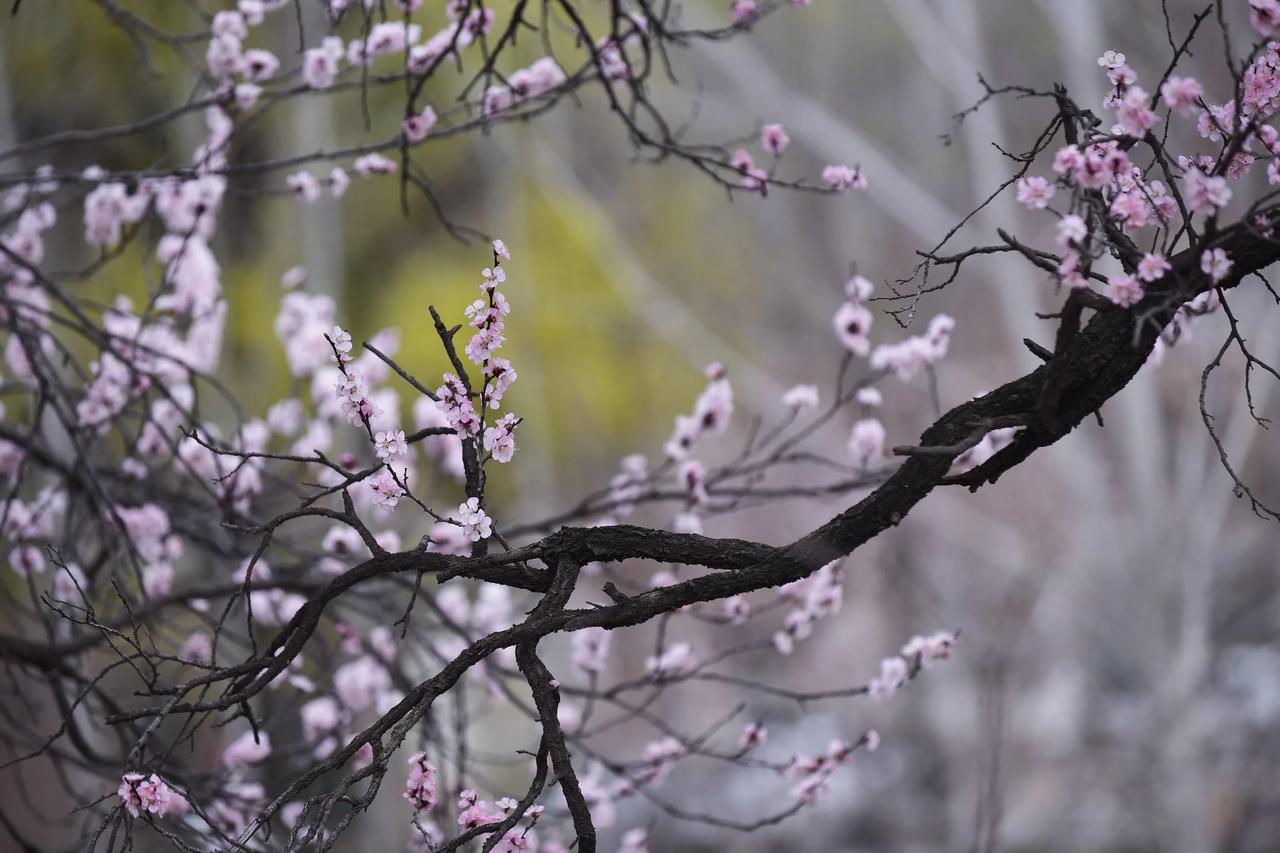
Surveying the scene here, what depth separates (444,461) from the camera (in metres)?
3.34

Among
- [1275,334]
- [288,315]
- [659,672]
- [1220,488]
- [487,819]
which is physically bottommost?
[487,819]

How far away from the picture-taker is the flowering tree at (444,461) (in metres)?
1.23

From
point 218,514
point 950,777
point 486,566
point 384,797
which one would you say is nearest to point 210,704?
point 486,566

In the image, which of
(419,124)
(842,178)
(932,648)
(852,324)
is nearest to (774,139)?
(842,178)

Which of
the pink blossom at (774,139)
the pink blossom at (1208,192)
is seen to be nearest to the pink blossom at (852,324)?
the pink blossom at (774,139)

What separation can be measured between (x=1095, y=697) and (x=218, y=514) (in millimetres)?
6057

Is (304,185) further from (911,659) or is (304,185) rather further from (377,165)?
(911,659)

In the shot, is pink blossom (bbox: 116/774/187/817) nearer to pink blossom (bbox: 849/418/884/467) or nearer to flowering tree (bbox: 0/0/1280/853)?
flowering tree (bbox: 0/0/1280/853)

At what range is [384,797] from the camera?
689 cm

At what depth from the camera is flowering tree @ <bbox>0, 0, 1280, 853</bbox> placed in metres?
1.23

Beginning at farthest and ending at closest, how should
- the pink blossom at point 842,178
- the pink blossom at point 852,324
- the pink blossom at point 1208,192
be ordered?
the pink blossom at point 852,324 < the pink blossom at point 842,178 < the pink blossom at point 1208,192

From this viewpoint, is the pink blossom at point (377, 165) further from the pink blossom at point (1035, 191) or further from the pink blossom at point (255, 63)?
the pink blossom at point (1035, 191)

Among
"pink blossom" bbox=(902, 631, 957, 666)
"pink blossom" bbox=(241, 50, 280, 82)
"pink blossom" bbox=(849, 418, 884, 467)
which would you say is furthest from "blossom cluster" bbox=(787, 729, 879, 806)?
"pink blossom" bbox=(241, 50, 280, 82)

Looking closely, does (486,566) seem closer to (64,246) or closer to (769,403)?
(769,403)
